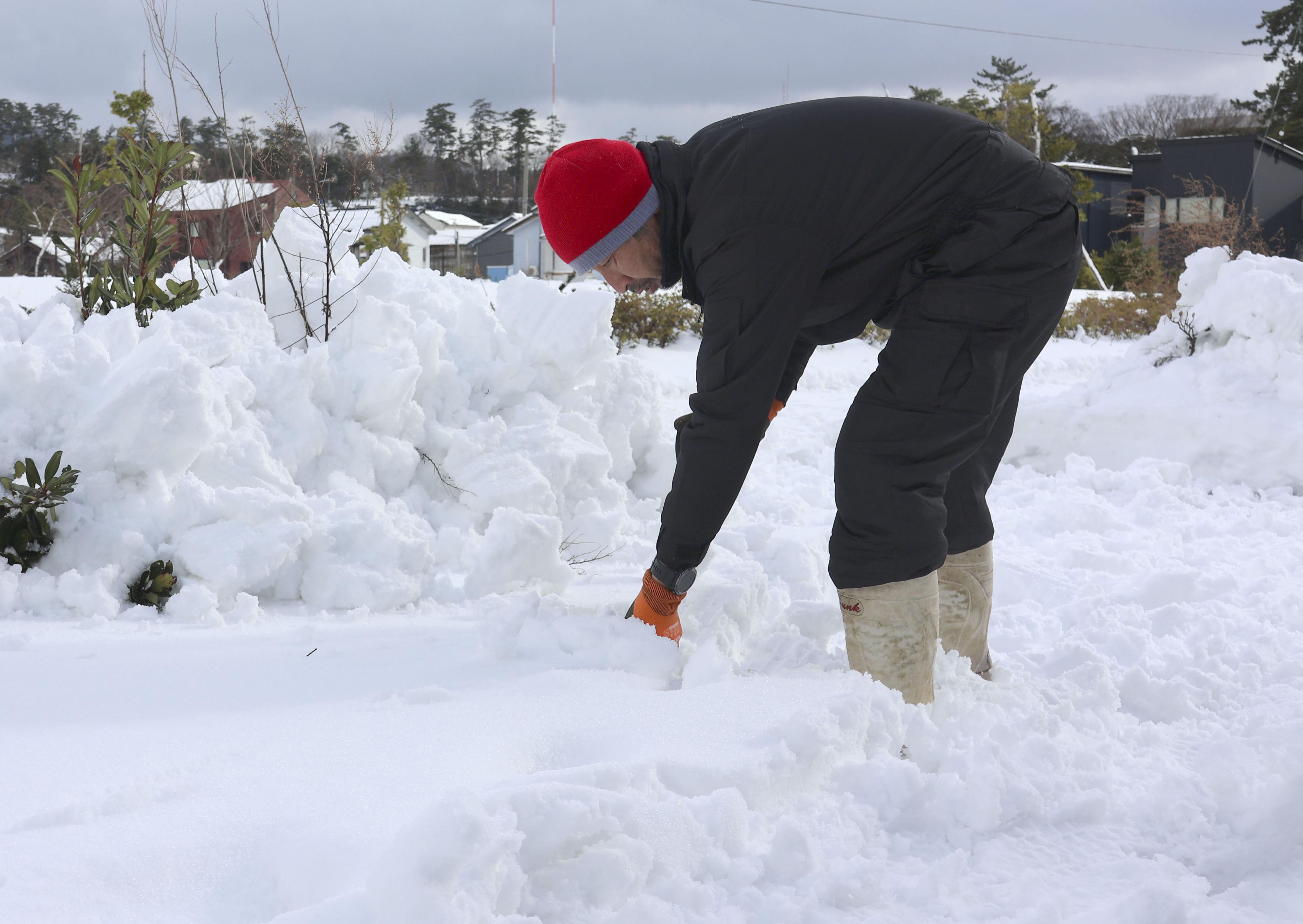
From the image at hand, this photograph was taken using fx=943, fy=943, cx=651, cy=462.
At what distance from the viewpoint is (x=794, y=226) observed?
1628 mm

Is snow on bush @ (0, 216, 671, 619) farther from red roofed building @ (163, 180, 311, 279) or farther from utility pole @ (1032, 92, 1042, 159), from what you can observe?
utility pole @ (1032, 92, 1042, 159)

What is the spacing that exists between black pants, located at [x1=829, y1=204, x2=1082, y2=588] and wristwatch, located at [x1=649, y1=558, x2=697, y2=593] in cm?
30

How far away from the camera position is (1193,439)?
16.8 feet

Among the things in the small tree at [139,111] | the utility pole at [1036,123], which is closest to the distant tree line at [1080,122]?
the utility pole at [1036,123]

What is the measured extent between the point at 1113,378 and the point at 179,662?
5581 mm

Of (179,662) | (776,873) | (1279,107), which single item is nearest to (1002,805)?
(776,873)

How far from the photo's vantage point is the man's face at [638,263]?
1772 millimetres

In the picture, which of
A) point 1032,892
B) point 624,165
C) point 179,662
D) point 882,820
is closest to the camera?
point 1032,892

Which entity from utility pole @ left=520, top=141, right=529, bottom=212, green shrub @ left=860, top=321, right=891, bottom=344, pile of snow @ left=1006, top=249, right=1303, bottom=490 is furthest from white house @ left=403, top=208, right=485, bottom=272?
pile of snow @ left=1006, top=249, right=1303, bottom=490

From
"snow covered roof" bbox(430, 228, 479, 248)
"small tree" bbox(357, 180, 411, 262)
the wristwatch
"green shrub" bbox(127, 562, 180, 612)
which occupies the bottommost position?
"snow covered roof" bbox(430, 228, 479, 248)

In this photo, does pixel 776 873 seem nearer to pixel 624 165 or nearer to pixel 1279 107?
pixel 624 165

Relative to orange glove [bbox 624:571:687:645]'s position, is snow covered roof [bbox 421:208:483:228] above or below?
below

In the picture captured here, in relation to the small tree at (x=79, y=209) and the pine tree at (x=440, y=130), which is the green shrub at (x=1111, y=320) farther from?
the pine tree at (x=440, y=130)

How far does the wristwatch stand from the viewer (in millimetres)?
1890
